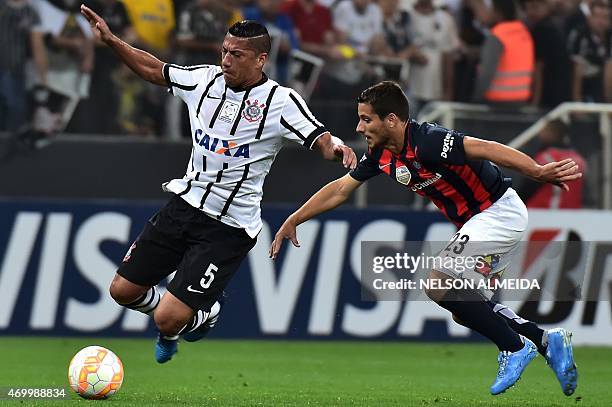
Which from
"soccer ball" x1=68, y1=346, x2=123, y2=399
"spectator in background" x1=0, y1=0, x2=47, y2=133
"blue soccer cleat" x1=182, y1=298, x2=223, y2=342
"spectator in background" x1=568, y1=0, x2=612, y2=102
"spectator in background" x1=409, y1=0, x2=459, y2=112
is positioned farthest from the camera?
"spectator in background" x1=568, y1=0, x2=612, y2=102

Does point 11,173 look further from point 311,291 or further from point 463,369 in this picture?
point 463,369

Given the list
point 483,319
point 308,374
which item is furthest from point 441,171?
point 308,374

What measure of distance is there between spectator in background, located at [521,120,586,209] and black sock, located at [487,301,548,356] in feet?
17.2

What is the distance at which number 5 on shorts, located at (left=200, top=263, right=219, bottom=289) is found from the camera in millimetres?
8516

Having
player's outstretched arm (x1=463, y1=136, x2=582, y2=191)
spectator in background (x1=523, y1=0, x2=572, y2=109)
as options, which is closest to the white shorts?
player's outstretched arm (x1=463, y1=136, x2=582, y2=191)

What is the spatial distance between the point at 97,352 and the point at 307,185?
613cm

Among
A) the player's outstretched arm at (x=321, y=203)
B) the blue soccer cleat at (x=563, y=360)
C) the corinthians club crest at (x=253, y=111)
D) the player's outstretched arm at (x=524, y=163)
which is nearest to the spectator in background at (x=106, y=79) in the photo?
the corinthians club crest at (x=253, y=111)

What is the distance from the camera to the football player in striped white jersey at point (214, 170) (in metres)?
8.33

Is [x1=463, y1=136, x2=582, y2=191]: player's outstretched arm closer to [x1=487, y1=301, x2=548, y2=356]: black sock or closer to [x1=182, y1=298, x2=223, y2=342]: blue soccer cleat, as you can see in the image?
[x1=487, y1=301, x2=548, y2=356]: black sock

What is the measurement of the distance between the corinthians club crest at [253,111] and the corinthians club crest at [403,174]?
40.3 inches

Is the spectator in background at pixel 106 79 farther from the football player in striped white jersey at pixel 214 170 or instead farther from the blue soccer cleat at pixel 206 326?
the football player in striped white jersey at pixel 214 170

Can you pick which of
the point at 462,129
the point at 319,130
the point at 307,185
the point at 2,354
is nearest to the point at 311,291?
the point at 307,185

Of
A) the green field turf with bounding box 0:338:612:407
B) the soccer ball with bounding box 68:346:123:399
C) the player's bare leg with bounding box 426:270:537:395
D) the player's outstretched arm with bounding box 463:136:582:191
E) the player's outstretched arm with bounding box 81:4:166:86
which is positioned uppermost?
the player's outstretched arm with bounding box 463:136:582:191

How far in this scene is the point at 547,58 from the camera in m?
14.2
